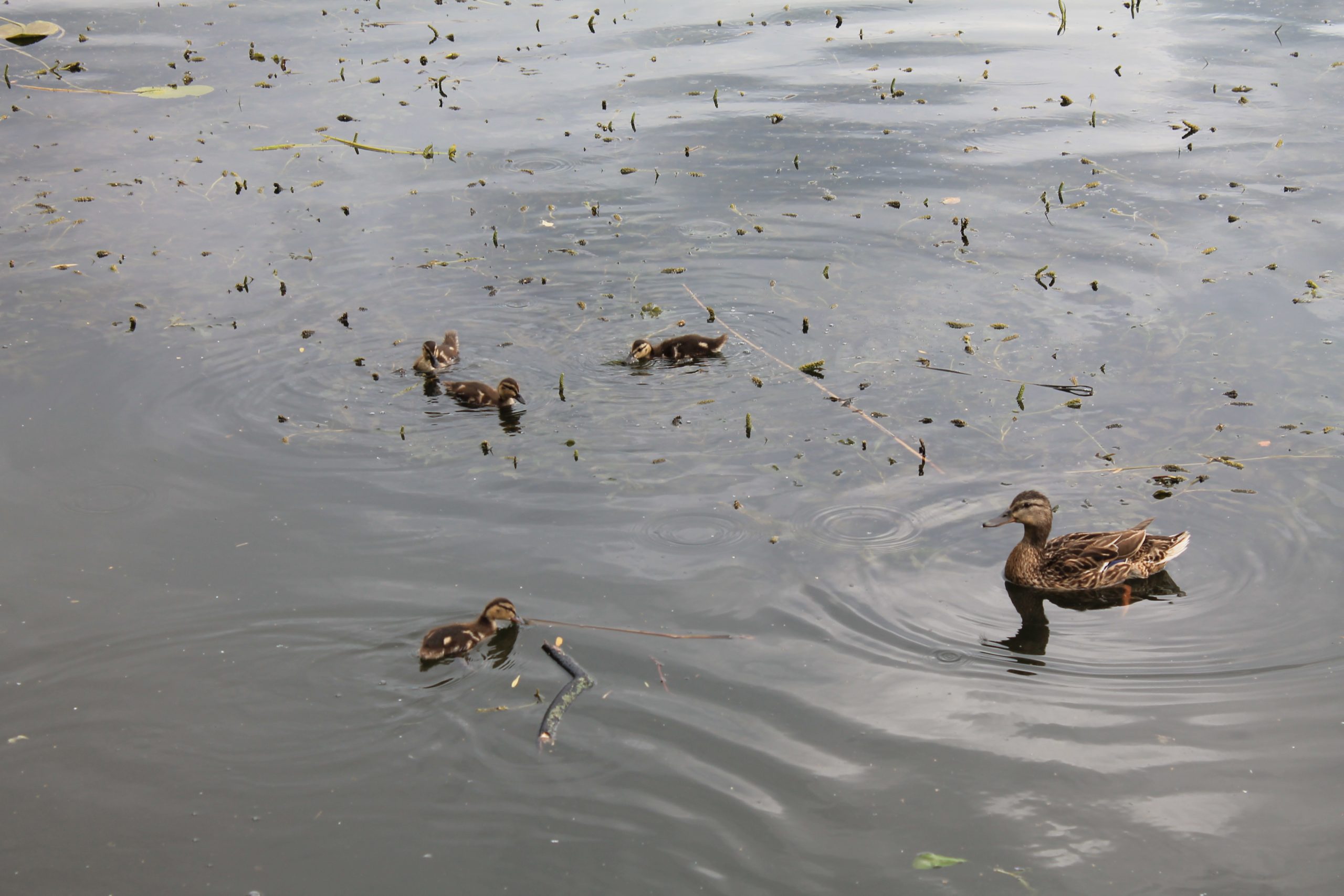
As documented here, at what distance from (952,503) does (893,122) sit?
8274mm

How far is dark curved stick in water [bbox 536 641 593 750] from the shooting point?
5883 mm

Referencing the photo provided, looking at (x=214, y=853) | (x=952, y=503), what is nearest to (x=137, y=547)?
(x=214, y=853)

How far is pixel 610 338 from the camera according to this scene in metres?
10.3

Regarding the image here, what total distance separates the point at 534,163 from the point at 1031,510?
8.48 m

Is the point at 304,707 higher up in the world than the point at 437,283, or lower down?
lower down

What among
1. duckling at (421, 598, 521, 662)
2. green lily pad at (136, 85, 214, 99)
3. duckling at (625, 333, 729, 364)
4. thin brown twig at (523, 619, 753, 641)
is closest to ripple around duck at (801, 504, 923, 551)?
thin brown twig at (523, 619, 753, 641)

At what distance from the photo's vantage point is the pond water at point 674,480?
18.2 feet

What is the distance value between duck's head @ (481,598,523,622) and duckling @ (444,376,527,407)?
2.80m

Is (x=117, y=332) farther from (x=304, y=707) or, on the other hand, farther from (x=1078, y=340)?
(x=1078, y=340)

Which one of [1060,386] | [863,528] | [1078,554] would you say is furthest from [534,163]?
[1078,554]

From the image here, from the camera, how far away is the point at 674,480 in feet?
26.8

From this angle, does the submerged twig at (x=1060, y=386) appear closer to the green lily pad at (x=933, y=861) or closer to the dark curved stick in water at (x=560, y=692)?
the dark curved stick in water at (x=560, y=692)

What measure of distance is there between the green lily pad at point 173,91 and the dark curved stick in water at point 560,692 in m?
12.6

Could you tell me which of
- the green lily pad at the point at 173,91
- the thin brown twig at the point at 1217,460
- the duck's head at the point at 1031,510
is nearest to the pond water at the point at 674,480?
the thin brown twig at the point at 1217,460
